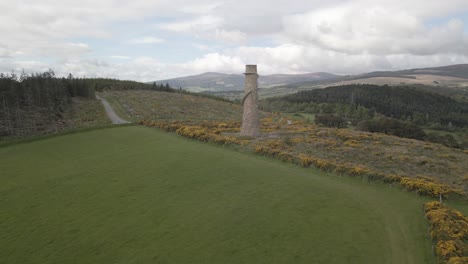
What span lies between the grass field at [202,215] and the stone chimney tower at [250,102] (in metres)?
10.5

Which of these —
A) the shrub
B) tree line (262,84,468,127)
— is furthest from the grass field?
tree line (262,84,468,127)

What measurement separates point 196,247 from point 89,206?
8.13 metres

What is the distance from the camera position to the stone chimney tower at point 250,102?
3522cm

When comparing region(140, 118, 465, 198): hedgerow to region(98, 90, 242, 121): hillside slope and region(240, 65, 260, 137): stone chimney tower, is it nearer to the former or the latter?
region(240, 65, 260, 137): stone chimney tower

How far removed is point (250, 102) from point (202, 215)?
847 inches

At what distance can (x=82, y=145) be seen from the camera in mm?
35031

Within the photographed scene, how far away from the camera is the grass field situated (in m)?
12.9

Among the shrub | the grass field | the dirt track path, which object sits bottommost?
the shrub

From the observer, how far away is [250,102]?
118 feet

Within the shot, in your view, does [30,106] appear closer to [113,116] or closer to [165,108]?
→ [113,116]

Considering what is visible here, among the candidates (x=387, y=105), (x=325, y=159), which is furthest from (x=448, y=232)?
(x=387, y=105)

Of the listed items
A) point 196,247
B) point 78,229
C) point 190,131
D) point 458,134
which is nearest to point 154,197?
point 78,229

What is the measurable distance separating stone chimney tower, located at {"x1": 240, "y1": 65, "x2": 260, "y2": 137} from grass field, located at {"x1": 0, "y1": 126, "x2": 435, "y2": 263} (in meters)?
10.5

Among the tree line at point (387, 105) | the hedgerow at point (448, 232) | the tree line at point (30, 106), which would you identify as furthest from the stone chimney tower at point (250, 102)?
the tree line at point (387, 105)
